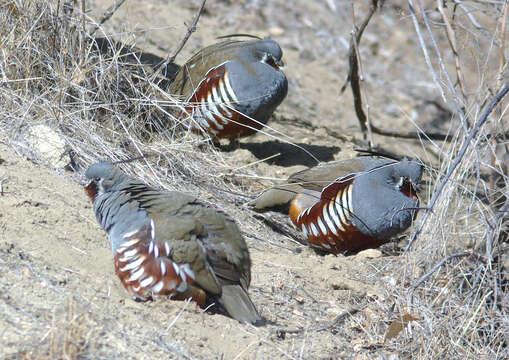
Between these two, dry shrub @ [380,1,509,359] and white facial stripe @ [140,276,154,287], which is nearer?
white facial stripe @ [140,276,154,287]

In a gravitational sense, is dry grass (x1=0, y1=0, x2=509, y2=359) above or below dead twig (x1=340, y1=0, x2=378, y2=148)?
below

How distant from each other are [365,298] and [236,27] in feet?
21.0

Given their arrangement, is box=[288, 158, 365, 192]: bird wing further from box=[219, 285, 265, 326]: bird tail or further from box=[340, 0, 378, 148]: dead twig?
box=[219, 285, 265, 326]: bird tail

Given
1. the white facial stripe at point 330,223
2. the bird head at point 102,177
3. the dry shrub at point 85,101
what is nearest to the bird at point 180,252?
the bird head at point 102,177

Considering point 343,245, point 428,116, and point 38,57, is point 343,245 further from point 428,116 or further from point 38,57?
point 428,116

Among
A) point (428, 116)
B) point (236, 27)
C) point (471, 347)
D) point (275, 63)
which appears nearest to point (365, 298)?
point (471, 347)

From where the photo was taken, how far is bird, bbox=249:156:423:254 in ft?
18.2

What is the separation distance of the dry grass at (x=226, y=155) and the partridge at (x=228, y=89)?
27 centimetres

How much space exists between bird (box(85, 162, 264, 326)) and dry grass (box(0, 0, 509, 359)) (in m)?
0.98

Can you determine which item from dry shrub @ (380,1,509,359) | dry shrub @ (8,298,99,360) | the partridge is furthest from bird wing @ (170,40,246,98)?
dry shrub @ (8,298,99,360)

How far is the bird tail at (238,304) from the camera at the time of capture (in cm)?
375

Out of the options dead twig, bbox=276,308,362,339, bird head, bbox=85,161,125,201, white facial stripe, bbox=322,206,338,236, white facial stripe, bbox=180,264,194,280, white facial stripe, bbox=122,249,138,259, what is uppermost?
bird head, bbox=85,161,125,201

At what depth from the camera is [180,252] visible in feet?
12.2

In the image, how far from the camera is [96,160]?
5285 mm
